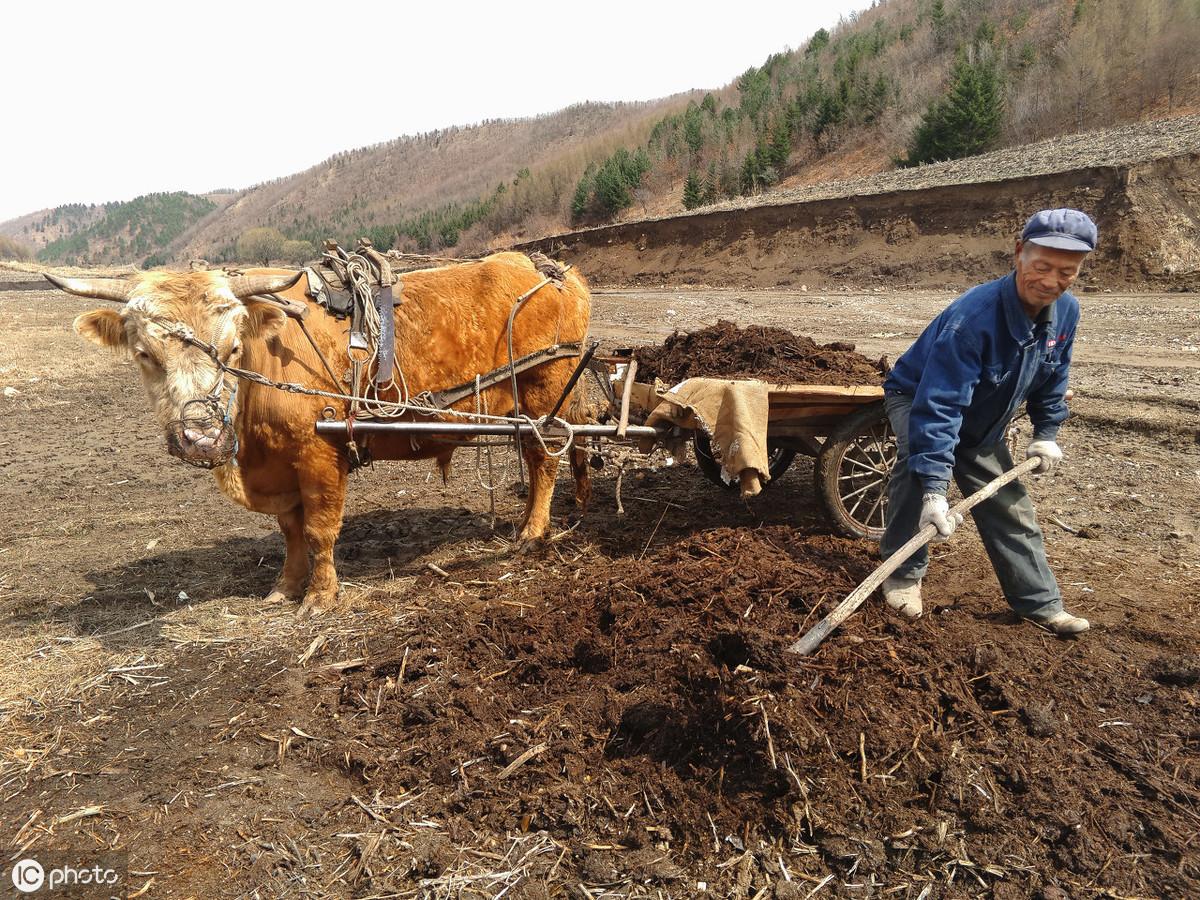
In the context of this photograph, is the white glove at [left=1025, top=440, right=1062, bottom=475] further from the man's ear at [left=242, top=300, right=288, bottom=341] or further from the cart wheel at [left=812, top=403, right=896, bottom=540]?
the man's ear at [left=242, top=300, right=288, bottom=341]

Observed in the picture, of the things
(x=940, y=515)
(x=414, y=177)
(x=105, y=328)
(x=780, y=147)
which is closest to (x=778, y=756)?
(x=940, y=515)

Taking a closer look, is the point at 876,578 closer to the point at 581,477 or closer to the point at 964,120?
the point at 581,477

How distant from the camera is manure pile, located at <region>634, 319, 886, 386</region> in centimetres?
545

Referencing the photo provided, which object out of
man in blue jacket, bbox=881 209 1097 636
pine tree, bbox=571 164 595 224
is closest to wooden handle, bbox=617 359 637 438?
man in blue jacket, bbox=881 209 1097 636

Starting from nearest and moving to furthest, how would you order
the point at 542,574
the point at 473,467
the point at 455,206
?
the point at 542,574 < the point at 473,467 < the point at 455,206

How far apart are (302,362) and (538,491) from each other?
198 cm

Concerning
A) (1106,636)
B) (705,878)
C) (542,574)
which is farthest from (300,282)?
(1106,636)

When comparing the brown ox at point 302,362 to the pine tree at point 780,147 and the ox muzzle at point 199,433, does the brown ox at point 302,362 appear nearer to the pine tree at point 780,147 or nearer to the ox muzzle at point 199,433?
the ox muzzle at point 199,433

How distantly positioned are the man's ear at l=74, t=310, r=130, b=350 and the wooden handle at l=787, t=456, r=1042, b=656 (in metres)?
3.87

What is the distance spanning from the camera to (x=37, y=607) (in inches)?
207

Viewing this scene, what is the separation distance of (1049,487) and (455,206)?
107501mm

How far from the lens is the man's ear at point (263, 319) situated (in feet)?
14.5

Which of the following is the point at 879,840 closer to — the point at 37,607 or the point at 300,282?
the point at 300,282

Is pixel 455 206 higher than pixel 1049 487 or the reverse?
higher
